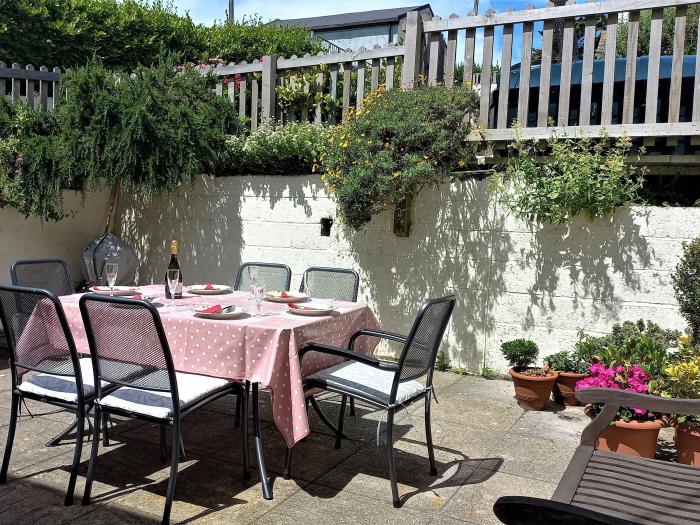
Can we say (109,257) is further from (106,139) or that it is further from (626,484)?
(626,484)

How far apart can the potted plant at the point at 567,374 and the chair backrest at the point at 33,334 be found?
3.22 m

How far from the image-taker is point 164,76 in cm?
626

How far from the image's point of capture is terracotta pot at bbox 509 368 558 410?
4.48 meters

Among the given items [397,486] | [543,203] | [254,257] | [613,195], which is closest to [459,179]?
[543,203]

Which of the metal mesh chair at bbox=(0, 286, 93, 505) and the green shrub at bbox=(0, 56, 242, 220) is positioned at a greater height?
the green shrub at bbox=(0, 56, 242, 220)

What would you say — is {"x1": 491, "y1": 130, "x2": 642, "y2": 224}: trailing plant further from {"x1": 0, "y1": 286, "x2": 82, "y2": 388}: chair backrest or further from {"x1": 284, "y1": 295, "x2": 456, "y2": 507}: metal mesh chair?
{"x1": 0, "y1": 286, "x2": 82, "y2": 388}: chair backrest

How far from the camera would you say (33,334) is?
3297 mm

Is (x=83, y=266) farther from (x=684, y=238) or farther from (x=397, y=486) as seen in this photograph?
(x=684, y=238)

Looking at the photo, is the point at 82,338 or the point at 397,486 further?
the point at 82,338

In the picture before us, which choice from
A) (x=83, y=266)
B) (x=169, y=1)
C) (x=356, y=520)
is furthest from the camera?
(x=169, y=1)

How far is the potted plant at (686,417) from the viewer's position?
134 inches

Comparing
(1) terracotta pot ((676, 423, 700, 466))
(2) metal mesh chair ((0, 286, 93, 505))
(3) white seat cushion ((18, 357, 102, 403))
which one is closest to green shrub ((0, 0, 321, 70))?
(2) metal mesh chair ((0, 286, 93, 505))

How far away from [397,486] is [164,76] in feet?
15.4

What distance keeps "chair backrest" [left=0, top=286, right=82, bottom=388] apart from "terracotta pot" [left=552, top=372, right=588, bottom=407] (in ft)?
10.5
